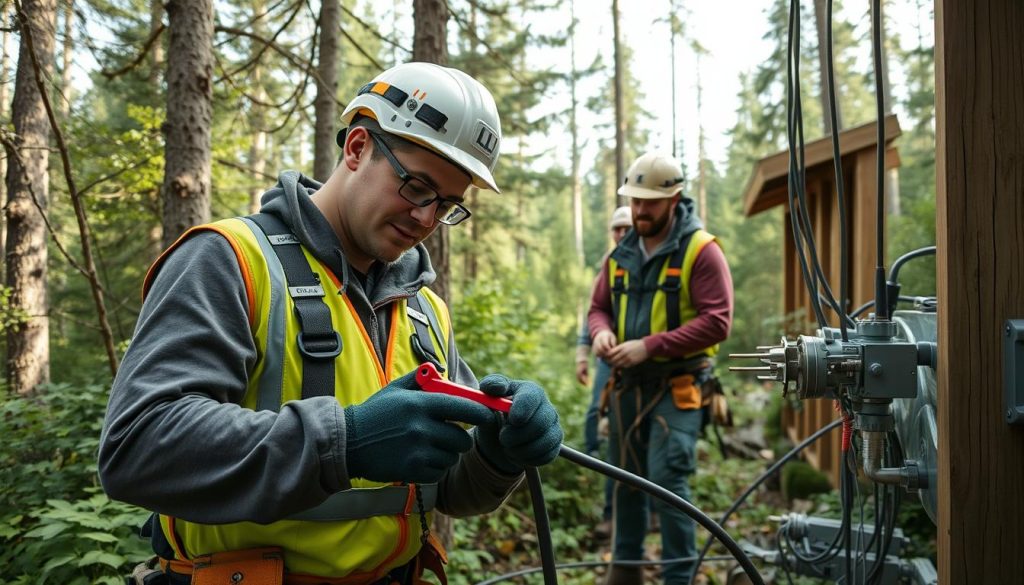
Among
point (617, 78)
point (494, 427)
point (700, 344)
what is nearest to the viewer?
point (494, 427)

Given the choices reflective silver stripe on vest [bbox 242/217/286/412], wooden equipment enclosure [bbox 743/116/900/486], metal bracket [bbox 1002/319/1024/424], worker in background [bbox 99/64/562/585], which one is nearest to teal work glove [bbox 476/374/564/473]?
worker in background [bbox 99/64/562/585]

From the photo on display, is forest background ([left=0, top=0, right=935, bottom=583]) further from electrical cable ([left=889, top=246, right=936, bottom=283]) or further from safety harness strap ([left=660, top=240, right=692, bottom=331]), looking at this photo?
electrical cable ([left=889, top=246, right=936, bottom=283])

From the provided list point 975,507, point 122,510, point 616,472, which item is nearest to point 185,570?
point 616,472

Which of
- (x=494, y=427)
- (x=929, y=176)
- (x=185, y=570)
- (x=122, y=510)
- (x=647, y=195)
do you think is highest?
(x=929, y=176)

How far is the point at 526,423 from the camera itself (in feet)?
5.30

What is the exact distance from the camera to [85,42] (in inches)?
199

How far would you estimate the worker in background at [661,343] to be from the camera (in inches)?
174

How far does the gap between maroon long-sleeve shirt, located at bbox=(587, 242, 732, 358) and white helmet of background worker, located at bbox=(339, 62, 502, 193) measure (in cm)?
275

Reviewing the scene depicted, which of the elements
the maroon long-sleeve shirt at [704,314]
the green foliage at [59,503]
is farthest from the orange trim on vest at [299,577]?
the maroon long-sleeve shirt at [704,314]

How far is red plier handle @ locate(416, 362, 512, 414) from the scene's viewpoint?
1527 mm

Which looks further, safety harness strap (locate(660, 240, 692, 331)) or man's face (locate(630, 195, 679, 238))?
man's face (locate(630, 195, 679, 238))

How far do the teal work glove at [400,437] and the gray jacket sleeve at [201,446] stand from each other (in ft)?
0.11

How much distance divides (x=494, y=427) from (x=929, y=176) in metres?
25.9

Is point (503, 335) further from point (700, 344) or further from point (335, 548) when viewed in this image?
point (335, 548)
